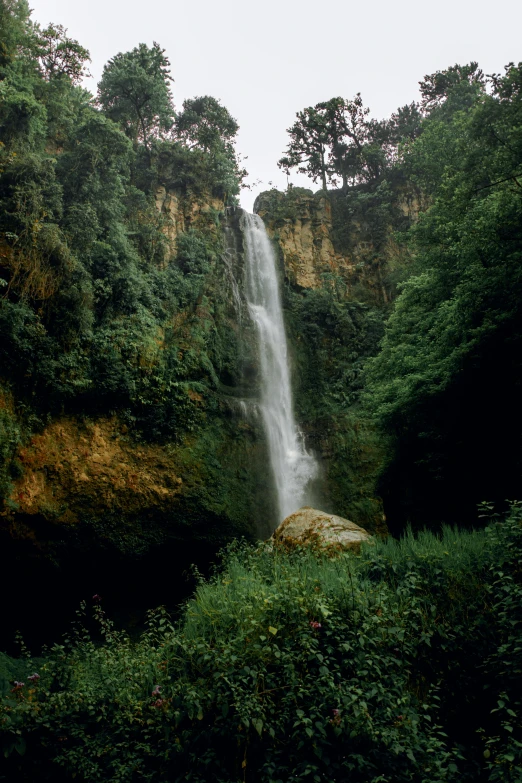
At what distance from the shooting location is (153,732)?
14.8 ft

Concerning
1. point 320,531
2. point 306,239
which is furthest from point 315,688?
point 306,239

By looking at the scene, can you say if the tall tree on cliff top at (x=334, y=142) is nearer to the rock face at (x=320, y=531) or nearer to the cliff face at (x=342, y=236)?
the cliff face at (x=342, y=236)

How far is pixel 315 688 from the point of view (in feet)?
13.6

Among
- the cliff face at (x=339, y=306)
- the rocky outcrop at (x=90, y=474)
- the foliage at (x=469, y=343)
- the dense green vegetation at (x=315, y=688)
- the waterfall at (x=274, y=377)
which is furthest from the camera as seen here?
the cliff face at (x=339, y=306)

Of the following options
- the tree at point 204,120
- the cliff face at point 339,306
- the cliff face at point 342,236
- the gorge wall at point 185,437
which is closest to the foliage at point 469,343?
the gorge wall at point 185,437

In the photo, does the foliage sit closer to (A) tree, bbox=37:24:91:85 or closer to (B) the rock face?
(B) the rock face

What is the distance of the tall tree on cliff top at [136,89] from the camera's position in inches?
792

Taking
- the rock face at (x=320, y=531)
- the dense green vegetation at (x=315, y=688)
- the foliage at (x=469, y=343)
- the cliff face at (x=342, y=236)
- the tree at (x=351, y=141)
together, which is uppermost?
the tree at (x=351, y=141)

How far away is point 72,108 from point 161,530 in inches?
566

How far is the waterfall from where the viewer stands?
15.7 metres

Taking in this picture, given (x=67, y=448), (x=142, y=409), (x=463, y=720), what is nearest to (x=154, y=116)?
(x=142, y=409)

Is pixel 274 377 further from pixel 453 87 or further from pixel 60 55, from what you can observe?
pixel 453 87

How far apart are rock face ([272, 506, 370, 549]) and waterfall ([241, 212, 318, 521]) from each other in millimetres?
5448

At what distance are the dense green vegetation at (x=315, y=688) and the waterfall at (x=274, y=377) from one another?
31.5 feet
